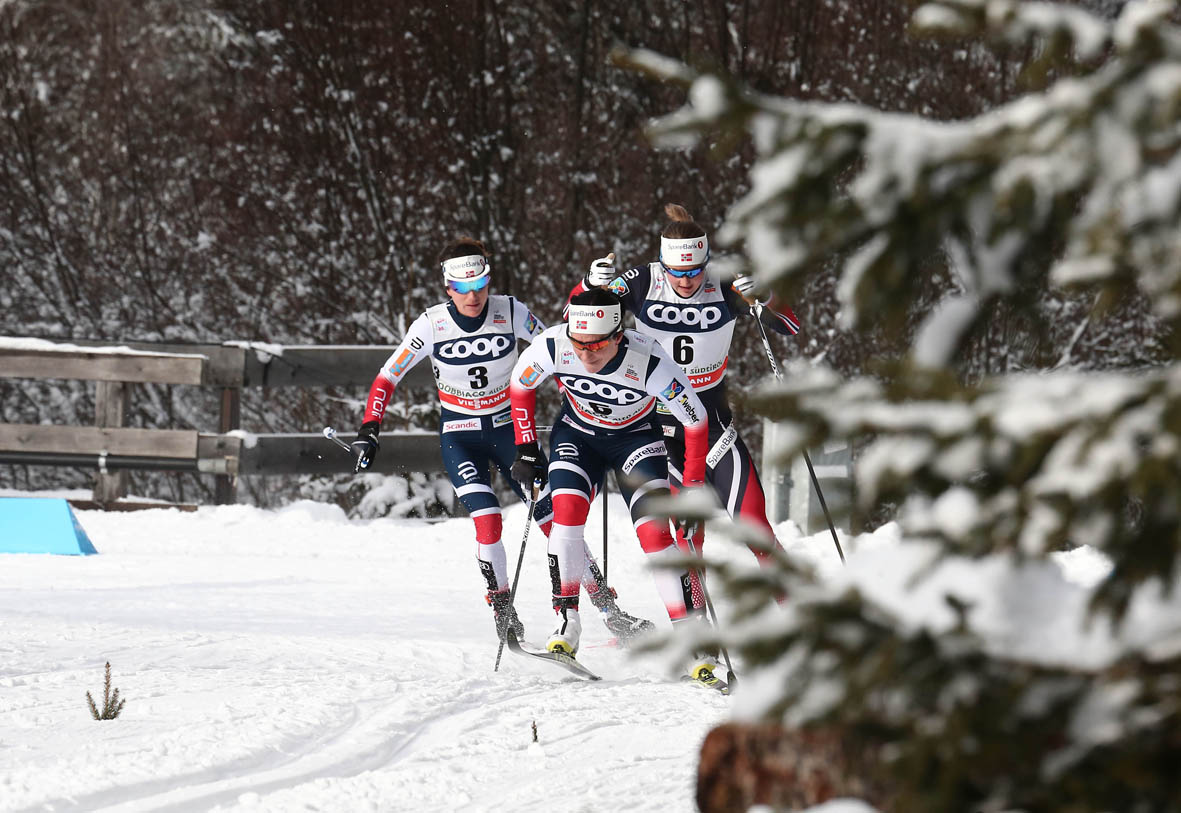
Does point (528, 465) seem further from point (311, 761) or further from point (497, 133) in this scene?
point (497, 133)

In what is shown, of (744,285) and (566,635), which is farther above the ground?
(744,285)

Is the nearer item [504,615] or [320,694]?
[320,694]

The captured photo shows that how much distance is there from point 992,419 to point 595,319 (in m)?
4.98

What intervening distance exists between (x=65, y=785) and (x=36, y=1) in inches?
656

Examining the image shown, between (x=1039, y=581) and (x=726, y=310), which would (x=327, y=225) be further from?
(x=1039, y=581)

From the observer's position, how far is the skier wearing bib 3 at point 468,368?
778cm

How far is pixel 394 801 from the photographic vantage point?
4.11 metres

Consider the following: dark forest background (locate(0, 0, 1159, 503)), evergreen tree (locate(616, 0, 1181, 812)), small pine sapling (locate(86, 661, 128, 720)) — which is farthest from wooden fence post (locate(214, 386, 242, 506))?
evergreen tree (locate(616, 0, 1181, 812))

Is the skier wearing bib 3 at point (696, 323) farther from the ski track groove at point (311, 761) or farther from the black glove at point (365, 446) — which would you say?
the ski track groove at point (311, 761)

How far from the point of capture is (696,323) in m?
7.74

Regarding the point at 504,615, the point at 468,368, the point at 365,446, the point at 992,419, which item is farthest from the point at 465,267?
the point at 992,419

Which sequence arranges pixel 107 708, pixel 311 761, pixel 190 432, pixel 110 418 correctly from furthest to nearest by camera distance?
pixel 110 418
pixel 190 432
pixel 107 708
pixel 311 761

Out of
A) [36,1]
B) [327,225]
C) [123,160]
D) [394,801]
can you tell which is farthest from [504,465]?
[36,1]

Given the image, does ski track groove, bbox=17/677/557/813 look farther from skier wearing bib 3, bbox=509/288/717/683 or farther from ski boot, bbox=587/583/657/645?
ski boot, bbox=587/583/657/645
